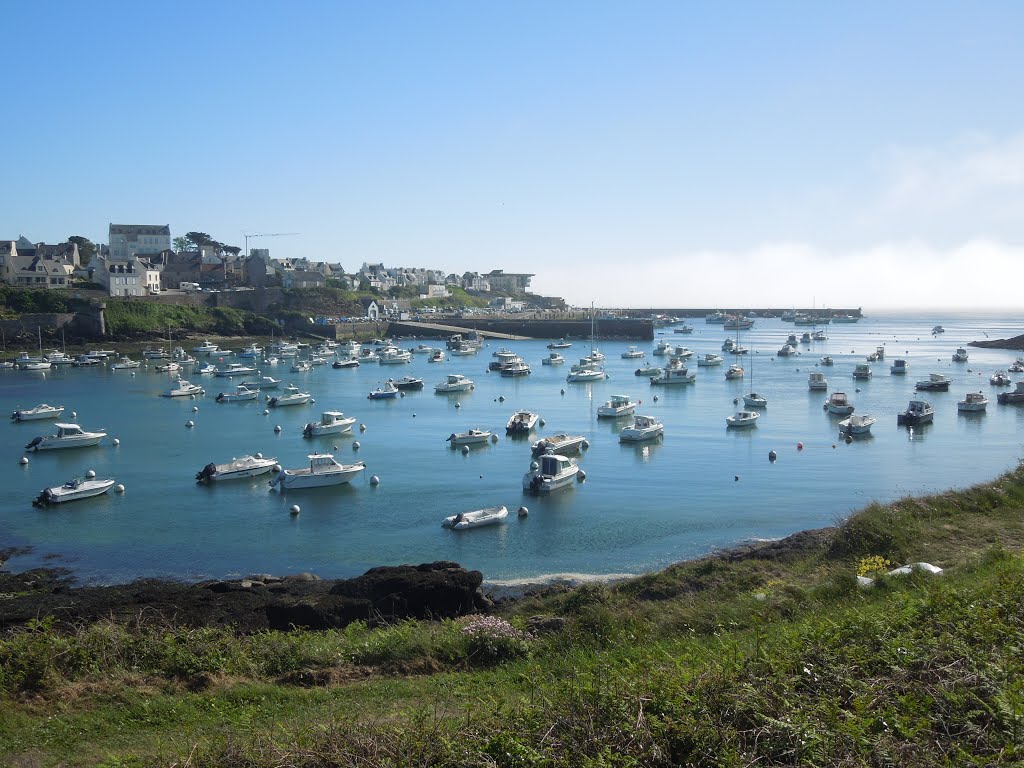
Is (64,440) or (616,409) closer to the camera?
(64,440)

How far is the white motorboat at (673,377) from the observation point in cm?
6538

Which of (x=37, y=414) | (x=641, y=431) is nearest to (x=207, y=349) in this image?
(x=37, y=414)

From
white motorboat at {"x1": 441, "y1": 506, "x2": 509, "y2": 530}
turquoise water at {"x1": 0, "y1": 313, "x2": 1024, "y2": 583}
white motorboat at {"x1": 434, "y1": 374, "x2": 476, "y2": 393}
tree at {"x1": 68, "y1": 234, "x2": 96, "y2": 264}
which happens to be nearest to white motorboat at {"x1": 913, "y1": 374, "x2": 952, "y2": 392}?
turquoise water at {"x1": 0, "y1": 313, "x2": 1024, "y2": 583}

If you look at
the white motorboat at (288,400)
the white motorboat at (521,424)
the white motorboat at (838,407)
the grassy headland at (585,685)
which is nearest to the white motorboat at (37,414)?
the white motorboat at (288,400)

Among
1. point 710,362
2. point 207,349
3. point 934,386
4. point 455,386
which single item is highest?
point 207,349

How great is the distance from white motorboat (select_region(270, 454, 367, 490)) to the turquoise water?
1.45 feet

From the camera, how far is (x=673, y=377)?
6588cm

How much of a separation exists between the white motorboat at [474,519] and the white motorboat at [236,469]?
1046 cm

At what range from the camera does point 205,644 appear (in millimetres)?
11195

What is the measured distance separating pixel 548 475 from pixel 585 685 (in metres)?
22.4

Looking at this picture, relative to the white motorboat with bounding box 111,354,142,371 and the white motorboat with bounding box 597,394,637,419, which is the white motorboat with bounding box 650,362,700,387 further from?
the white motorboat with bounding box 111,354,142,371

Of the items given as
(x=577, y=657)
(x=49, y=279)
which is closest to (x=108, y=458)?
(x=577, y=657)

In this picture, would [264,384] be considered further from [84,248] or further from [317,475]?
[84,248]

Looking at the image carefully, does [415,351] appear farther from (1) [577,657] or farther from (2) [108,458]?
(1) [577,657]
